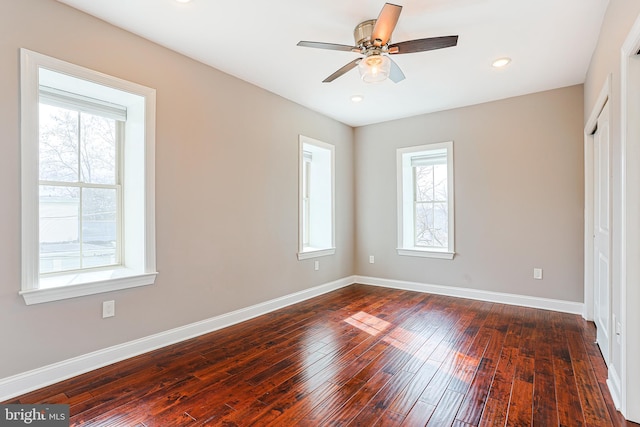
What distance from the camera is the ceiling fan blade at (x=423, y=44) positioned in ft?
7.18

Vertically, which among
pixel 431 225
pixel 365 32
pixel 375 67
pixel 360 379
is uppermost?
pixel 365 32

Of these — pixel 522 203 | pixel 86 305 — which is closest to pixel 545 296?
pixel 522 203

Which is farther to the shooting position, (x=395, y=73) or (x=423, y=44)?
(x=395, y=73)

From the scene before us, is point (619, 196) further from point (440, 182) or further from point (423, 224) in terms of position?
point (423, 224)

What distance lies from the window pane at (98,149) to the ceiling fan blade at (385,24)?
7.79 ft

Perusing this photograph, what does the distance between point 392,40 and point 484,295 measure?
3.43 meters

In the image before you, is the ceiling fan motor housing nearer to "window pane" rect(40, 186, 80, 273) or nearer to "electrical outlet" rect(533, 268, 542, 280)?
"window pane" rect(40, 186, 80, 273)

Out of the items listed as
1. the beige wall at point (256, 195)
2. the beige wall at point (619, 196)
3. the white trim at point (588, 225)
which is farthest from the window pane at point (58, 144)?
the white trim at point (588, 225)

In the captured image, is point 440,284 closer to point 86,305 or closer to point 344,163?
point 344,163

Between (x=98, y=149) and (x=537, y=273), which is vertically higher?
(x=98, y=149)

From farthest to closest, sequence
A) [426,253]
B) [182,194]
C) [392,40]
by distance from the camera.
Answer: [426,253] → [182,194] → [392,40]

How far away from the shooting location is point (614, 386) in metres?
2.07

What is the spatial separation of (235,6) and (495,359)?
338cm

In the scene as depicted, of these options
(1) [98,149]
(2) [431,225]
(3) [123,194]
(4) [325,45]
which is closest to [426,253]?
(2) [431,225]
